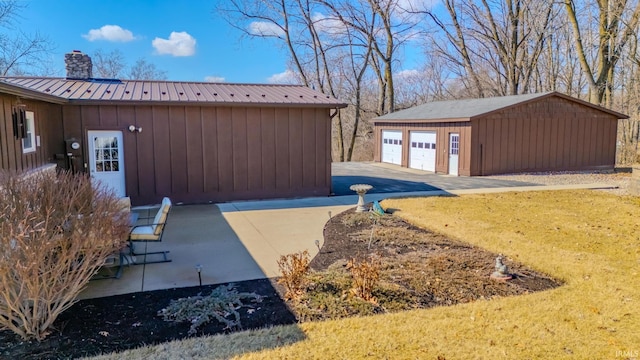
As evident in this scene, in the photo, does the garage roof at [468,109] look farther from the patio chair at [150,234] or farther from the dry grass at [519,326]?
the patio chair at [150,234]

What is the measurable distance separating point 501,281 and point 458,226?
3108 millimetres

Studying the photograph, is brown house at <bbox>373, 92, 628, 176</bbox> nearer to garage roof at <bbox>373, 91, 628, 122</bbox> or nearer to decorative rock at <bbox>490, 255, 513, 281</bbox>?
garage roof at <bbox>373, 91, 628, 122</bbox>

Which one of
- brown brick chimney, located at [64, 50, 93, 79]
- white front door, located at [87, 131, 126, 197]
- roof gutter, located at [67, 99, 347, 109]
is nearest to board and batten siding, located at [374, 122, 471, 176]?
roof gutter, located at [67, 99, 347, 109]

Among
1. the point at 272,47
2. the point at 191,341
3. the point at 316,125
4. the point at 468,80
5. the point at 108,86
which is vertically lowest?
the point at 191,341

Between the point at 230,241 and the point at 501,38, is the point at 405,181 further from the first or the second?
the point at 501,38

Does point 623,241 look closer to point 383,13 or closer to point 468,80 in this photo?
point 383,13

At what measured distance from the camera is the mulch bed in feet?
12.7

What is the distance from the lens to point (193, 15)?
26.8 m

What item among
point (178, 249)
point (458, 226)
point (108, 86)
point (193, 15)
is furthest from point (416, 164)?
point (193, 15)

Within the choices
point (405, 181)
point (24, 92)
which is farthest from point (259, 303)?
point (405, 181)

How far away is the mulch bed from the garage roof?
11.2m

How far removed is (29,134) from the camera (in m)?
8.36

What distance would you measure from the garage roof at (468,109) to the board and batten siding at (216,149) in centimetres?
766

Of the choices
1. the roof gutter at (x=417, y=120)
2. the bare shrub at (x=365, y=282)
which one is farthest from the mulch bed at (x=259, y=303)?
the roof gutter at (x=417, y=120)
